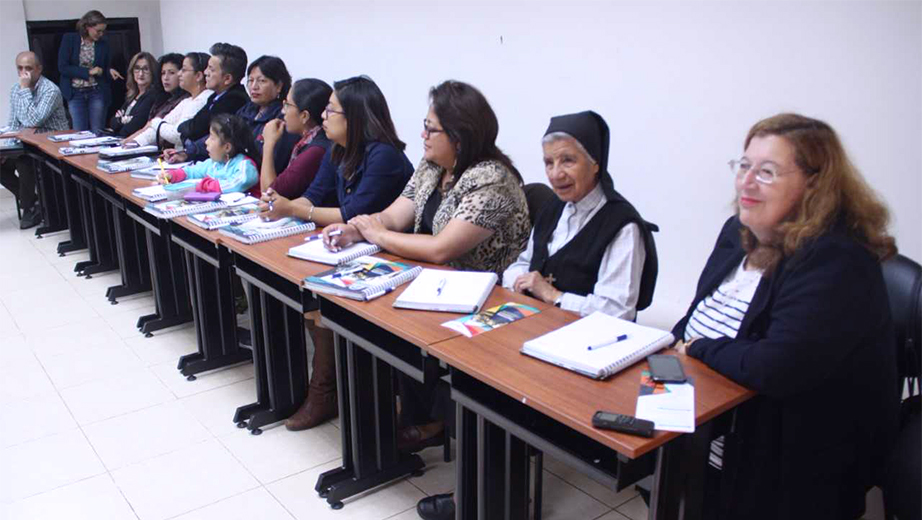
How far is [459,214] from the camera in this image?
261cm

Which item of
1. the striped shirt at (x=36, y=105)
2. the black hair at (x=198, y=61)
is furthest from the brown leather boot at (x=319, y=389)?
the striped shirt at (x=36, y=105)

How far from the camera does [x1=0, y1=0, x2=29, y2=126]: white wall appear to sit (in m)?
7.57

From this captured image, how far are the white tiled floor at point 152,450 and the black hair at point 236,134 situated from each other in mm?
1056

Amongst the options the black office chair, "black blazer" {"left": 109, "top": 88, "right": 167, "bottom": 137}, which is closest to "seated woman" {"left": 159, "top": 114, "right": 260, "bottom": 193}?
"black blazer" {"left": 109, "top": 88, "right": 167, "bottom": 137}

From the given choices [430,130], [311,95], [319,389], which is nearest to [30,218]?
[311,95]

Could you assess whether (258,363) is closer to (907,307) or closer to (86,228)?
(907,307)

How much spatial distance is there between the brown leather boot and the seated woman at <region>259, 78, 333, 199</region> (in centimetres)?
79

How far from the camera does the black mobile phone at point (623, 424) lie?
57.8 inches

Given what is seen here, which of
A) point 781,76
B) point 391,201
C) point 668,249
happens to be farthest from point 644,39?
point 391,201

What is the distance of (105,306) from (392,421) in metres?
2.72

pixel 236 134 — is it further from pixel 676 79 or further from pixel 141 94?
pixel 141 94

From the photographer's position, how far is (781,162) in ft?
5.57

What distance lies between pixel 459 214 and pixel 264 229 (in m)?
0.92

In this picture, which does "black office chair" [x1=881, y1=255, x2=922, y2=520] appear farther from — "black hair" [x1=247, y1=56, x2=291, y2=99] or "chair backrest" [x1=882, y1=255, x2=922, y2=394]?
"black hair" [x1=247, y1=56, x2=291, y2=99]
